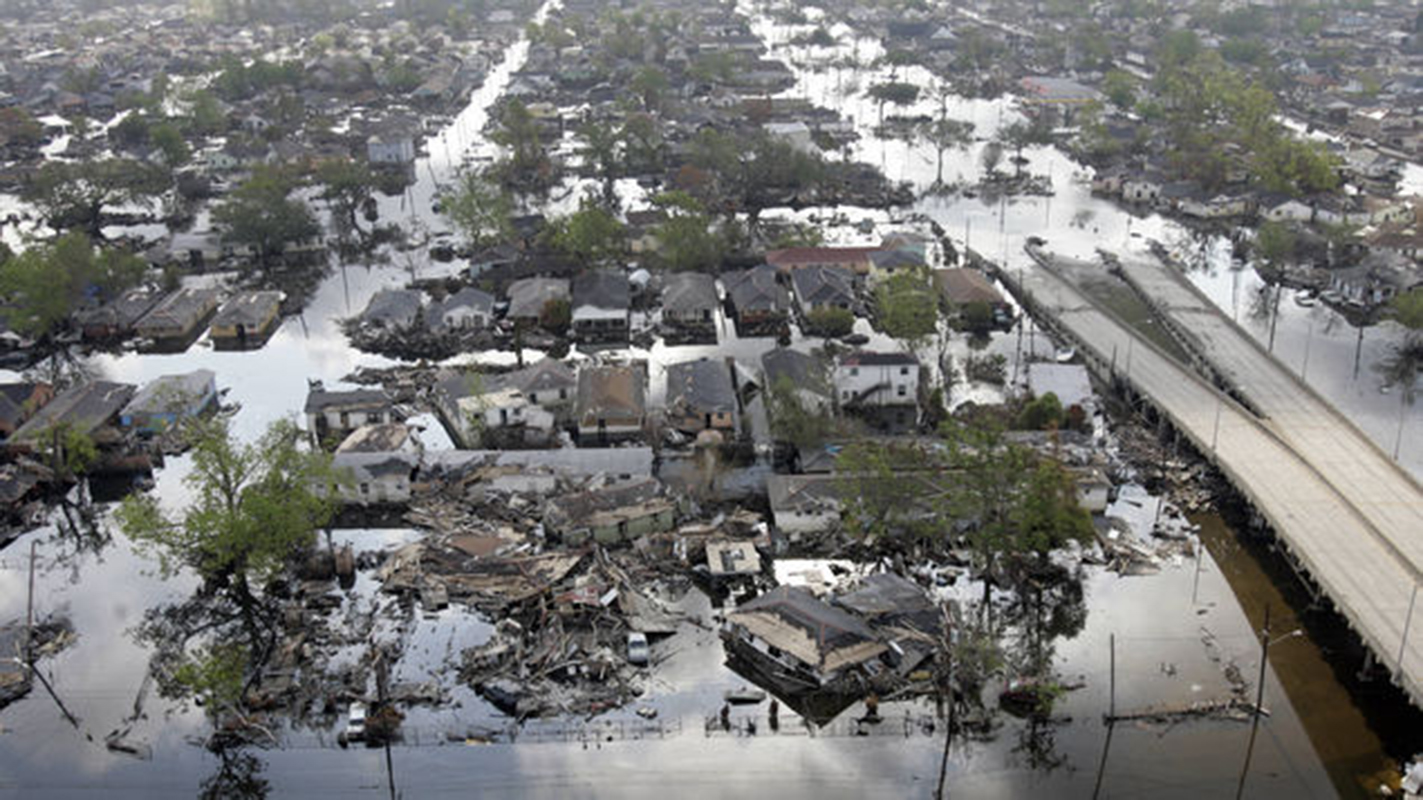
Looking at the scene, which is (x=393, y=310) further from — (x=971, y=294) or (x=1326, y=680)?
(x=1326, y=680)

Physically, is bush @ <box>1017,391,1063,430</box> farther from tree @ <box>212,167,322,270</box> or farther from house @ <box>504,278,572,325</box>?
tree @ <box>212,167,322,270</box>

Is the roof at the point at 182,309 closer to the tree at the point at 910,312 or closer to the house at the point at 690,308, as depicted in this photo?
the house at the point at 690,308

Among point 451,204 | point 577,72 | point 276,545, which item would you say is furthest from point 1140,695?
point 577,72

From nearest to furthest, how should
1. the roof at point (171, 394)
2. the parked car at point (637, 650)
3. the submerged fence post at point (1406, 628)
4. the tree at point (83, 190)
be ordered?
the submerged fence post at point (1406, 628)
the parked car at point (637, 650)
the roof at point (171, 394)
the tree at point (83, 190)

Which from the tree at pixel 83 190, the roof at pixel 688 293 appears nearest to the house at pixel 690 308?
the roof at pixel 688 293

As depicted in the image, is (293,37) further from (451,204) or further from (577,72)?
(451,204)

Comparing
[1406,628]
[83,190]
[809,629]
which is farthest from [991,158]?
[83,190]

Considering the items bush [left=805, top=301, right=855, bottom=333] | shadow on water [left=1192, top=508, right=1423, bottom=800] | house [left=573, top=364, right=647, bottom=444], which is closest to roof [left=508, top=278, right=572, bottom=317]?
house [left=573, top=364, right=647, bottom=444]
